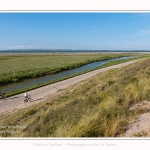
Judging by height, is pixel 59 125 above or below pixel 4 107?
above

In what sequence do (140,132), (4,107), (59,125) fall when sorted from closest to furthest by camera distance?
(140,132), (59,125), (4,107)

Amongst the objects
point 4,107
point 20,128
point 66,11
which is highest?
point 66,11

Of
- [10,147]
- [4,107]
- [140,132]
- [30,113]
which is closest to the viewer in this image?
[10,147]

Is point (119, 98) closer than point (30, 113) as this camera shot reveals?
Yes

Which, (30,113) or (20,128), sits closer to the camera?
(20,128)

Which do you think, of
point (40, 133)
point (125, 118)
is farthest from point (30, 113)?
point (125, 118)

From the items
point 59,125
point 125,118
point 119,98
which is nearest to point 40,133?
point 59,125

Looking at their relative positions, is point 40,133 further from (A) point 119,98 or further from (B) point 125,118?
(A) point 119,98

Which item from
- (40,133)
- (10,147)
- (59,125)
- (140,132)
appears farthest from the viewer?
(59,125)

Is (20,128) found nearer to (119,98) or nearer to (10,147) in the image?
(10,147)
